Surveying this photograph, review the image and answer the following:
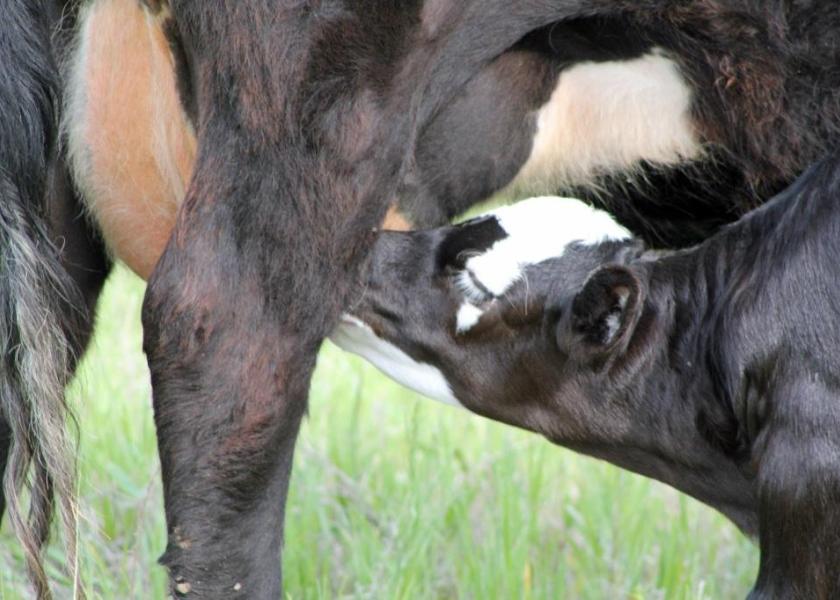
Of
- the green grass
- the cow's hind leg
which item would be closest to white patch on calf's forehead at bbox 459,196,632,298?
the cow's hind leg

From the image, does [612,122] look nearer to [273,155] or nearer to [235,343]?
[273,155]

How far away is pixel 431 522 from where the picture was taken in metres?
4.04

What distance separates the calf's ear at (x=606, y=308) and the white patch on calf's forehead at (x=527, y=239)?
175mm

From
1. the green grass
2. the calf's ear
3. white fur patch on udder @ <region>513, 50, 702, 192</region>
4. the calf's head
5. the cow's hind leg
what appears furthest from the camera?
the green grass

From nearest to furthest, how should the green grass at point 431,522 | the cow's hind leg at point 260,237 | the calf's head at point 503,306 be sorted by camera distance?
the cow's hind leg at point 260,237 < the calf's head at point 503,306 < the green grass at point 431,522

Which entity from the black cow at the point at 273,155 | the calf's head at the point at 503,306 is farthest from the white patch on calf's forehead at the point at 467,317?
the black cow at the point at 273,155

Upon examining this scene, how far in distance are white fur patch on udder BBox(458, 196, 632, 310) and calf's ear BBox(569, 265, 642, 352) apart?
6.9 inches

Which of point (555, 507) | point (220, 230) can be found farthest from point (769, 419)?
point (555, 507)

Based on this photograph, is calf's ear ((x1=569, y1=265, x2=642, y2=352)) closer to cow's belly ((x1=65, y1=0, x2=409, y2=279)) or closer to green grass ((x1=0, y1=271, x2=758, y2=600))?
cow's belly ((x1=65, y1=0, x2=409, y2=279))

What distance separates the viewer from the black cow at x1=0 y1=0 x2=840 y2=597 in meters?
2.88

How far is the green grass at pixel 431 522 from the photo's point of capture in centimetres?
375

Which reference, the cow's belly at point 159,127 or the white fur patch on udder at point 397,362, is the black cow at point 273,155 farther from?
the white fur patch on udder at point 397,362

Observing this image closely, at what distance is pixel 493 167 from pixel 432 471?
→ 1.25 metres

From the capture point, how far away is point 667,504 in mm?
4547
